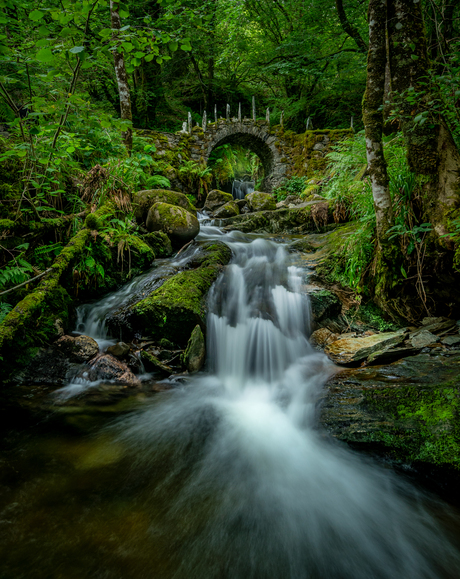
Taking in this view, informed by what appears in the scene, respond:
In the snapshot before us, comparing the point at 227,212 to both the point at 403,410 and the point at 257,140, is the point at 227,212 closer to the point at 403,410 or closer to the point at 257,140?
the point at 257,140

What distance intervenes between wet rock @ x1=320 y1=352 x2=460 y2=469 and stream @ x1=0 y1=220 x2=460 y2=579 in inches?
7.1

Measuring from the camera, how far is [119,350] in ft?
11.7

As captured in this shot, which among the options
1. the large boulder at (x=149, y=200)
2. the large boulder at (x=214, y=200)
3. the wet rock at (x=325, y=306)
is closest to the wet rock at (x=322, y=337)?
the wet rock at (x=325, y=306)

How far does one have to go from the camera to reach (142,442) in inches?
97.4

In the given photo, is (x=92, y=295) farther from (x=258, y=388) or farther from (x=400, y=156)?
(x=400, y=156)

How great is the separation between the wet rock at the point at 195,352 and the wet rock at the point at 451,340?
276 centimetres

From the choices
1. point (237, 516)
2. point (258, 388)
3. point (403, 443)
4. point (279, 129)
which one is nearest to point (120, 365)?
point (258, 388)

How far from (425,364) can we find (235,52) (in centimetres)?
1646

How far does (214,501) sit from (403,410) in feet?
5.30

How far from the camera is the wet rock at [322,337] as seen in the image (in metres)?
3.81

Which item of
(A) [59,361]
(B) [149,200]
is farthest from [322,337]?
(B) [149,200]

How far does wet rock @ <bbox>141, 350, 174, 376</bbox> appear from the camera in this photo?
11.5ft

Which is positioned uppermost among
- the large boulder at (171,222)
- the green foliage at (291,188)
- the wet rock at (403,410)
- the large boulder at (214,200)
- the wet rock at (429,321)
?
the green foliage at (291,188)

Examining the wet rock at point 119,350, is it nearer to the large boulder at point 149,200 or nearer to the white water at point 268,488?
the white water at point 268,488
